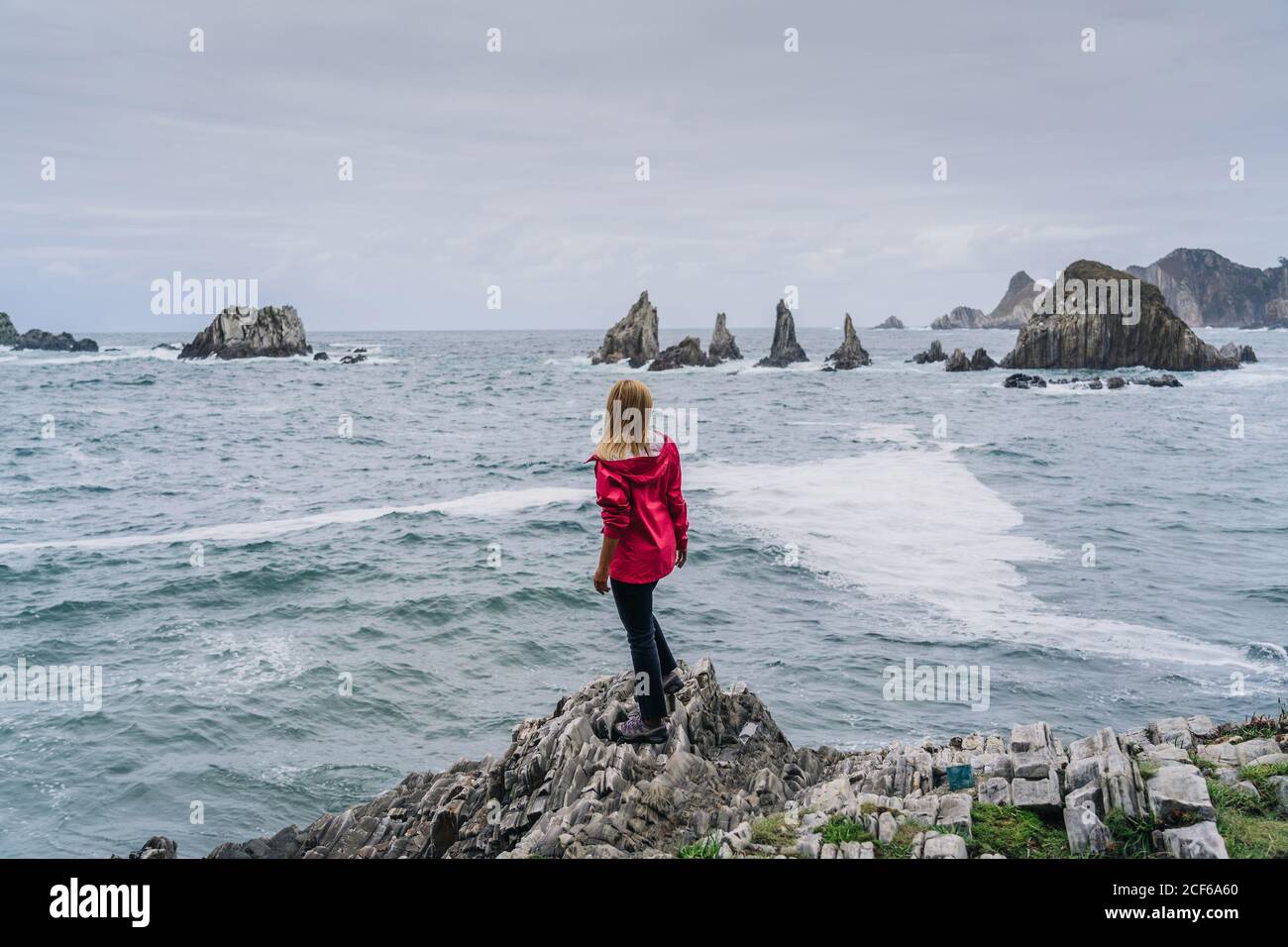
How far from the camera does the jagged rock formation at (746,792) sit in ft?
21.2

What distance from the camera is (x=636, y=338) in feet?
368

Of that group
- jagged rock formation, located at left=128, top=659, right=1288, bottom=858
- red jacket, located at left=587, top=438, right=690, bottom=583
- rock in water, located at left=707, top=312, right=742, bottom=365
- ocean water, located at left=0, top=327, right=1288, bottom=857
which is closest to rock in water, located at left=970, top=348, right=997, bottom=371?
rock in water, located at left=707, top=312, right=742, bottom=365

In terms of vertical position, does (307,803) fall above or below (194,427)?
below

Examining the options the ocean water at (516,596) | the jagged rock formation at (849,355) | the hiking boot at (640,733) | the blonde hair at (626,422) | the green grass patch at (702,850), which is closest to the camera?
the green grass patch at (702,850)

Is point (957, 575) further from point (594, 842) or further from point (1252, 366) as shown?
point (1252, 366)

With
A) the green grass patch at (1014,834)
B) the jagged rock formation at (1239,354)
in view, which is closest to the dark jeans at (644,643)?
the green grass patch at (1014,834)

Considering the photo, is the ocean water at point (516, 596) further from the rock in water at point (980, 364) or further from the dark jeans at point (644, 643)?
the rock in water at point (980, 364)

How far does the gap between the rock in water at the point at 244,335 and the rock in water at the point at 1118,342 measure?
299 feet

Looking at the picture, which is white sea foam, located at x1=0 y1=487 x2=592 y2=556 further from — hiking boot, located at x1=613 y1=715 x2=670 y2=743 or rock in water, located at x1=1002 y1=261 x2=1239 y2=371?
rock in water, located at x1=1002 y1=261 x2=1239 y2=371

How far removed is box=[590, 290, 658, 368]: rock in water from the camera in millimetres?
111750
